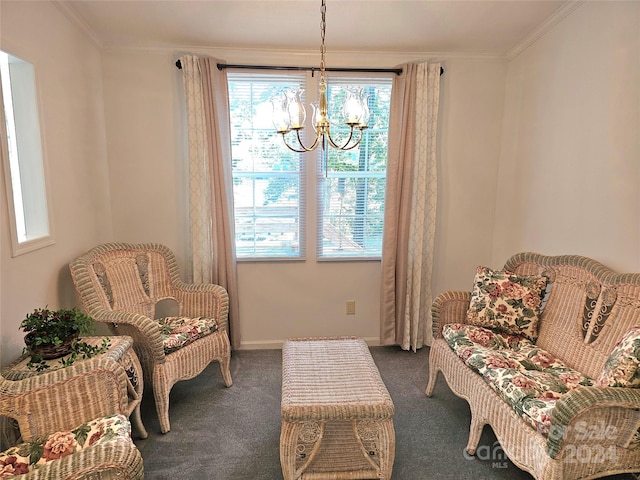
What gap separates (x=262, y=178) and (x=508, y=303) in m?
2.06

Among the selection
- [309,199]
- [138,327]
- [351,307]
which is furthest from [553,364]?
[138,327]

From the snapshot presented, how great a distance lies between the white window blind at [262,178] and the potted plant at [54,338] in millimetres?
1517

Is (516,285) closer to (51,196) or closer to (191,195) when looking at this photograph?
(191,195)

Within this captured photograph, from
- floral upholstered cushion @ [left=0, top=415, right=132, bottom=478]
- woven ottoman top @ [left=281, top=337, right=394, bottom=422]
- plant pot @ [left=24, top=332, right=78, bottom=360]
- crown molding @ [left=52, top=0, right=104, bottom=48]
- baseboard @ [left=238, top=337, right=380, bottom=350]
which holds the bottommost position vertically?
baseboard @ [left=238, top=337, right=380, bottom=350]

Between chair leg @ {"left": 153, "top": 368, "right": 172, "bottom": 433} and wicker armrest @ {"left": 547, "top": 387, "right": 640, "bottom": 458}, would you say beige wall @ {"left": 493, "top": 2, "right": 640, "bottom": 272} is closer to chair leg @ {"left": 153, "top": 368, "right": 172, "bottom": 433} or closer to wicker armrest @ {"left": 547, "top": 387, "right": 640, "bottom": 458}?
wicker armrest @ {"left": 547, "top": 387, "right": 640, "bottom": 458}

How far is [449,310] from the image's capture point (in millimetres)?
2482

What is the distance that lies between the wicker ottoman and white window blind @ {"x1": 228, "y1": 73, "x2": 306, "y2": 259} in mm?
1430

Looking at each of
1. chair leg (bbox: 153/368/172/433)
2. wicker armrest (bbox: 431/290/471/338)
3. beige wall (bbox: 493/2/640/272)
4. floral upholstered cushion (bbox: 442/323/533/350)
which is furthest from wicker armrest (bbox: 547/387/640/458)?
chair leg (bbox: 153/368/172/433)

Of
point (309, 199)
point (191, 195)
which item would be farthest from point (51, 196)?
point (309, 199)

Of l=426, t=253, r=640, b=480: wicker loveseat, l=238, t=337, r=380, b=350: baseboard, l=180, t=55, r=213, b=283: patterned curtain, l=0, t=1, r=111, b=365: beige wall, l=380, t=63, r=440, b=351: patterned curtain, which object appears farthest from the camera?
l=238, t=337, r=380, b=350: baseboard

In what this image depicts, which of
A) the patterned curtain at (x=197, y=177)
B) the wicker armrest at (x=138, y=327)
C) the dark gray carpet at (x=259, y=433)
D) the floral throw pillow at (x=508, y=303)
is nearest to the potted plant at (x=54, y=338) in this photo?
the wicker armrest at (x=138, y=327)

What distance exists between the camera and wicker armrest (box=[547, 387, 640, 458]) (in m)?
1.39

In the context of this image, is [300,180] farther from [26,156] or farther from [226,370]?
[26,156]

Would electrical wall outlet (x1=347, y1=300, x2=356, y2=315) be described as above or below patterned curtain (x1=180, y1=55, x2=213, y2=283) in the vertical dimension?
below
